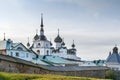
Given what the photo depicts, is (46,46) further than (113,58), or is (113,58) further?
(46,46)

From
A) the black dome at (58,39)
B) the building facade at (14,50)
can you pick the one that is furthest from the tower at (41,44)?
the building facade at (14,50)

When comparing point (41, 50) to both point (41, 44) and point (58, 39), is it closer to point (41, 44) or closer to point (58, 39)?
point (41, 44)

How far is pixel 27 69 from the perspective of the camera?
31.2 metres

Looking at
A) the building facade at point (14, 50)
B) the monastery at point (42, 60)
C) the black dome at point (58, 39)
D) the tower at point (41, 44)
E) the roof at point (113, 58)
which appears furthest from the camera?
the black dome at point (58, 39)

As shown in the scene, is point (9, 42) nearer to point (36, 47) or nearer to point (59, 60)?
point (59, 60)

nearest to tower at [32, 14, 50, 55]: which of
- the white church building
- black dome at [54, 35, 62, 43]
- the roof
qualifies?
the white church building

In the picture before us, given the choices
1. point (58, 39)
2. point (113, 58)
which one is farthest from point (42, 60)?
point (58, 39)

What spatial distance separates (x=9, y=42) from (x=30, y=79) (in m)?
39.0

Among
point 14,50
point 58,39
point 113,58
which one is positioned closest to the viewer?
point 14,50

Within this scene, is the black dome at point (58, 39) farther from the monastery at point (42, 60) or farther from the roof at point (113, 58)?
the roof at point (113, 58)

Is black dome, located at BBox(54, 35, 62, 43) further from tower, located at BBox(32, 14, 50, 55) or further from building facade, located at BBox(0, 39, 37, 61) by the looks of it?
building facade, located at BBox(0, 39, 37, 61)

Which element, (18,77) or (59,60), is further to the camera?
(59,60)

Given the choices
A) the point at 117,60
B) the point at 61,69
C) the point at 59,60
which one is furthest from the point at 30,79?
the point at 117,60

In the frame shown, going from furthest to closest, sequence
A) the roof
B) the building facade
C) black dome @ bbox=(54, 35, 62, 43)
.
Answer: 1. black dome @ bbox=(54, 35, 62, 43)
2. the roof
3. the building facade
